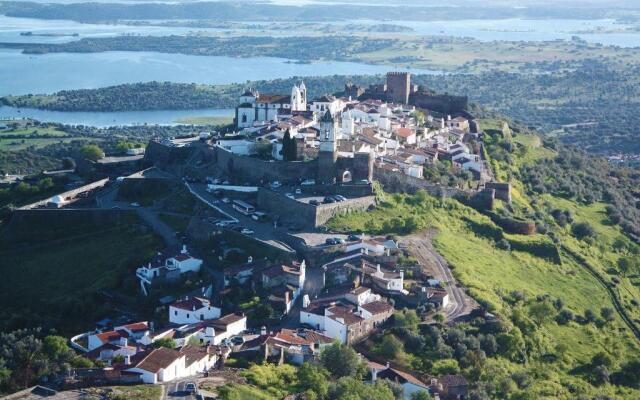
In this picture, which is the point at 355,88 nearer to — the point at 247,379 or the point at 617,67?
the point at 247,379

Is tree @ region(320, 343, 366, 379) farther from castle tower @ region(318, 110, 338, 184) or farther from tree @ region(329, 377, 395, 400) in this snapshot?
castle tower @ region(318, 110, 338, 184)

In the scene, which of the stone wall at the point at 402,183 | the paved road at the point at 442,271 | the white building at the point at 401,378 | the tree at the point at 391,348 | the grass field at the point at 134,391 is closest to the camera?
the grass field at the point at 134,391

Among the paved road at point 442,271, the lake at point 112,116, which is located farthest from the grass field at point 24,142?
the paved road at point 442,271

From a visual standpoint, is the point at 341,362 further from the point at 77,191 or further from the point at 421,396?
the point at 77,191

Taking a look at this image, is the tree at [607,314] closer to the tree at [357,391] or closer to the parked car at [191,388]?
the tree at [357,391]

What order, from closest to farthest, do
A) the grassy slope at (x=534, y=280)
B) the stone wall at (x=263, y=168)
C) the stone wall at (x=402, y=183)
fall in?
1. the grassy slope at (x=534, y=280)
2. the stone wall at (x=263, y=168)
3. the stone wall at (x=402, y=183)

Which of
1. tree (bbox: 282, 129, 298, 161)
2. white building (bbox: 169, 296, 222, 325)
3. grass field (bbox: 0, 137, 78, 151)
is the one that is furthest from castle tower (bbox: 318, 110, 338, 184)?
grass field (bbox: 0, 137, 78, 151)
